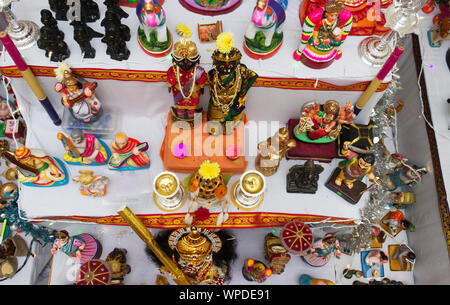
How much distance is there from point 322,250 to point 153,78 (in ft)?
4.26

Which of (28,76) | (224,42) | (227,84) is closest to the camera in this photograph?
(224,42)

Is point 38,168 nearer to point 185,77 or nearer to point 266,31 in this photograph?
point 185,77

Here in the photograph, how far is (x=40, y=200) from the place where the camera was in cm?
167

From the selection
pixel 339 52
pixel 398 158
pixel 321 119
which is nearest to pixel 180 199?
pixel 321 119

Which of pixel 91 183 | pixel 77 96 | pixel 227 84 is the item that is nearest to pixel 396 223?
pixel 227 84

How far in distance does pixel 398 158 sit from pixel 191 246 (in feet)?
4.71

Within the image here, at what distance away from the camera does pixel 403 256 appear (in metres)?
2.22

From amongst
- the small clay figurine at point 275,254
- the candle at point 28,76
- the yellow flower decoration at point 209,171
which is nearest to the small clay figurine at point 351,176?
the small clay figurine at point 275,254

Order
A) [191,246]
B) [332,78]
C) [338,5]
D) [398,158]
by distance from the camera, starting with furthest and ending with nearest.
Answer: [398,158], [332,78], [191,246], [338,5]

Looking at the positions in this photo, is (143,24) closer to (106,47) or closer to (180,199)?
(106,47)

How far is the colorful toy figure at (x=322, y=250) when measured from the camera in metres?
1.86

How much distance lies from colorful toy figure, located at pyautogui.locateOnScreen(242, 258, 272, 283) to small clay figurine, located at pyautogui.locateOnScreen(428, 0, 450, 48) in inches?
76.1

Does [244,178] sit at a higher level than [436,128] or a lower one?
lower

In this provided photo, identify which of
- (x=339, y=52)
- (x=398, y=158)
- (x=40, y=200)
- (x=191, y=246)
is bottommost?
(x=191, y=246)
